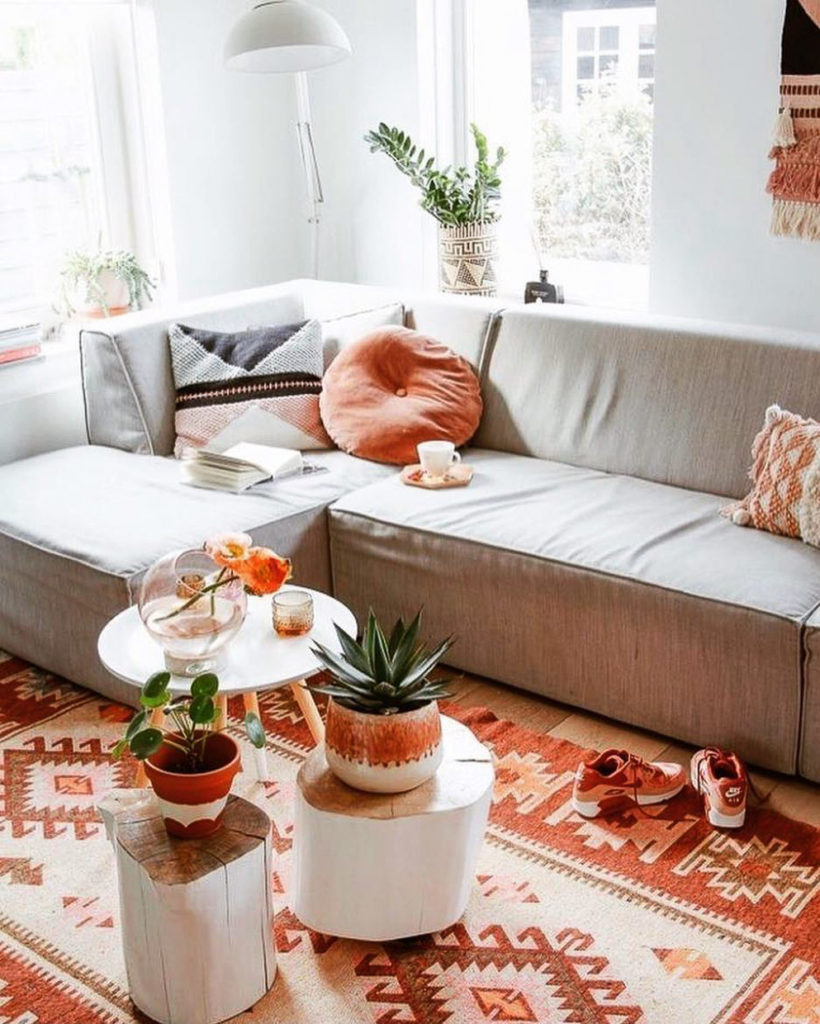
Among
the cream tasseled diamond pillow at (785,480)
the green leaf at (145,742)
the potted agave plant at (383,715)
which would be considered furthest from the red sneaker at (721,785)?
the green leaf at (145,742)

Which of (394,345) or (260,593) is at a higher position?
(394,345)

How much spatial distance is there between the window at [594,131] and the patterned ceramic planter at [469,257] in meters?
0.27

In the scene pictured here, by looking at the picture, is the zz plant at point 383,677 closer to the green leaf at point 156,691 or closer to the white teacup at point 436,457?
the green leaf at point 156,691

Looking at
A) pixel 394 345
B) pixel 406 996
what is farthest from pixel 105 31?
pixel 406 996

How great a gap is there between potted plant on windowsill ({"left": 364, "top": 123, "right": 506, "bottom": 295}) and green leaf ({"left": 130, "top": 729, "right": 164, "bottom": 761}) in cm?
247

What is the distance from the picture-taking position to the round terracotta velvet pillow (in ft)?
11.7

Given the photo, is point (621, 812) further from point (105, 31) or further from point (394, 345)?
point (105, 31)

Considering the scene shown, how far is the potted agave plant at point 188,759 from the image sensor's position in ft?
6.53

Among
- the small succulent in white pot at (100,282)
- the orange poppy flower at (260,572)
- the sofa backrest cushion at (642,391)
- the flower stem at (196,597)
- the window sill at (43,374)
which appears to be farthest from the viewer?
the small succulent in white pot at (100,282)

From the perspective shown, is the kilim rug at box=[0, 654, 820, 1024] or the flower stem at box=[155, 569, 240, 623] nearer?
the kilim rug at box=[0, 654, 820, 1024]

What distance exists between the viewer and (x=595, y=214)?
418 centimetres

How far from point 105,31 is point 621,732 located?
273 cm

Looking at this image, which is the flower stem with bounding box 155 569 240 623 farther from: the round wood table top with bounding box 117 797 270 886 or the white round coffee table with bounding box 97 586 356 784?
the round wood table top with bounding box 117 797 270 886

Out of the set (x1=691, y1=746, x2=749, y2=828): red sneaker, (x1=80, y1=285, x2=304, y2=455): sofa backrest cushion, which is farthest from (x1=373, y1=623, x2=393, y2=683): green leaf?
(x1=80, y1=285, x2=304, y2=455): sofa backrest cushion
